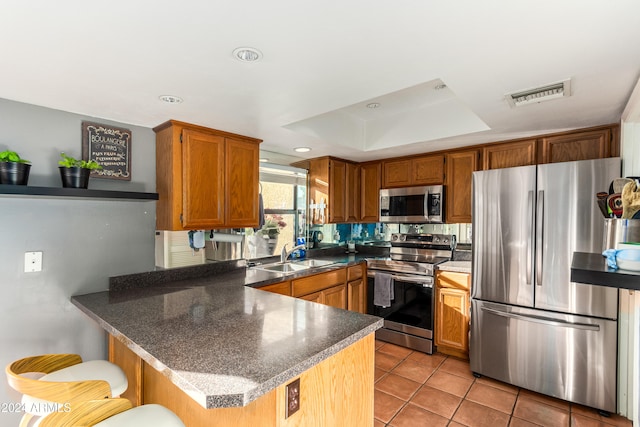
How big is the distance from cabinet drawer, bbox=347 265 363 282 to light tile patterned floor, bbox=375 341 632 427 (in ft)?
3.01

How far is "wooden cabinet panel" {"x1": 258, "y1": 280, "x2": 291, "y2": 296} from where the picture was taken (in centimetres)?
258

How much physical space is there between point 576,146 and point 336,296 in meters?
2.50

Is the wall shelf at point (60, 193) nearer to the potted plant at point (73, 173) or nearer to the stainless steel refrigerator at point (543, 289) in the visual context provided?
the potted plant at point (73, 173)

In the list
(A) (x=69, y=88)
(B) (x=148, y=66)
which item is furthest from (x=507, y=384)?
(A) (x=69, y=88)

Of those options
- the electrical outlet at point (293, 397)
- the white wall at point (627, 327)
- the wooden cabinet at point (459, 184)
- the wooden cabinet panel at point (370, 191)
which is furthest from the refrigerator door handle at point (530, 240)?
the electrical outlet at point (293, 397)

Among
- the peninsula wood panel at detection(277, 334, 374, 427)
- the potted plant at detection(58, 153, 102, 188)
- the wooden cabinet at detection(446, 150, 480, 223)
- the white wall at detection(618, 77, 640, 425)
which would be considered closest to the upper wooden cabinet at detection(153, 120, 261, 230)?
the potted plant at detection(58, 153, 102, 188)

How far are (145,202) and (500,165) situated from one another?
3120 mm

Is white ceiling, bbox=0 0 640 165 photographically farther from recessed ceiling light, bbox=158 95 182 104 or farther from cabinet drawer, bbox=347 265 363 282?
cabinet drawer, bbox=347 265 363 282

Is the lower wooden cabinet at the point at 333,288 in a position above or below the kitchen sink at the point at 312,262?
below

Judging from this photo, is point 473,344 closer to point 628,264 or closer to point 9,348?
point 628,264

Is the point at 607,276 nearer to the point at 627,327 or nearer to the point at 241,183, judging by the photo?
the point at 627,327

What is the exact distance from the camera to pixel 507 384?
2.59 metres

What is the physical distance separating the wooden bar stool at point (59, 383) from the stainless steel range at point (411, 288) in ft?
8.46

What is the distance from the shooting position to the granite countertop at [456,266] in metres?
3.01
